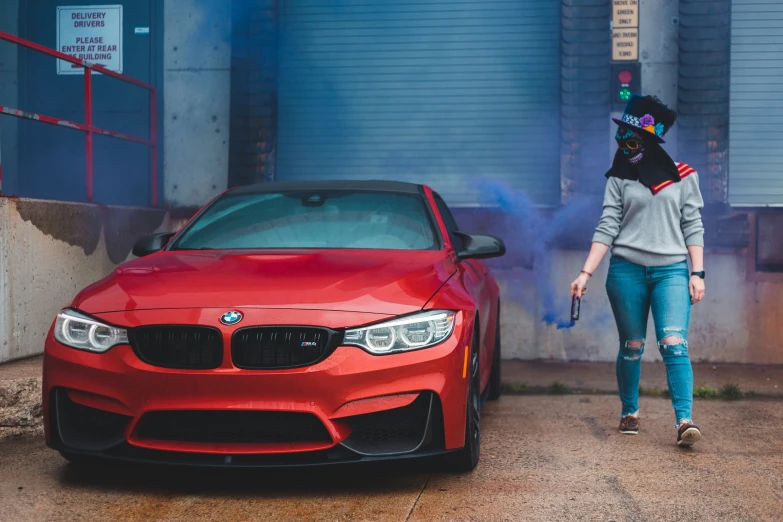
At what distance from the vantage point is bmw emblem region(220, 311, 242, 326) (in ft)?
12.0

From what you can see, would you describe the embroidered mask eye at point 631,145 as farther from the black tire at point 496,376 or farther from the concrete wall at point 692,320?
the concrete wall at point 692,320

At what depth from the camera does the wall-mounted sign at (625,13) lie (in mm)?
8375

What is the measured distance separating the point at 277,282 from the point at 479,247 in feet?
4.43

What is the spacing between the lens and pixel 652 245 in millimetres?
4910

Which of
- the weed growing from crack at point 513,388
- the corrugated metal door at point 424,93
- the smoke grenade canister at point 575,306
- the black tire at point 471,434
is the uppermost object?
the corrugated metal door at point 424,93

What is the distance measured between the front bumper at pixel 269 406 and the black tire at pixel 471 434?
0.24m

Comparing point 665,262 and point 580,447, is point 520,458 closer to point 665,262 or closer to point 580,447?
point 580,447

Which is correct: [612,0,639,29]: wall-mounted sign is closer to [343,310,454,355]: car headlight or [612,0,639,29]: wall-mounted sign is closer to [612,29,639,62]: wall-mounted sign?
[612,29,639,62]: wall-mounted sign

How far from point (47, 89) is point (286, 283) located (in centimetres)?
615

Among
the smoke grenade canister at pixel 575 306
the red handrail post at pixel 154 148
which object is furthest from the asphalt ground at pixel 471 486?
the red handrail post at pixel 154 148

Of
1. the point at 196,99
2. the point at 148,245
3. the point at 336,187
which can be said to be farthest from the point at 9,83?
the point at 336,187

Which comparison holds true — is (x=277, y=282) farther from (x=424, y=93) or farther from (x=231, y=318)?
(x=424, y=93)

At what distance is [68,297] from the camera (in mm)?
6594

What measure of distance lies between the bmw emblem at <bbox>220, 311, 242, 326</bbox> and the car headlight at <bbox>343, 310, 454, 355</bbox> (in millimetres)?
415
